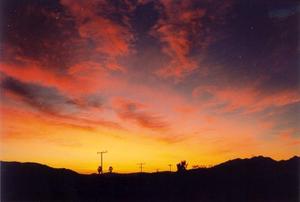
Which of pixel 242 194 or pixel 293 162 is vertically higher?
pixel 293 162

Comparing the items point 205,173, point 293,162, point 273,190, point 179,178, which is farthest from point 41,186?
point 293,162

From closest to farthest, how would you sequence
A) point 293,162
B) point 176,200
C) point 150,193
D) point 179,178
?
1. point 176,200
2. point 150,193
3. point 179,178
4. point 293,162

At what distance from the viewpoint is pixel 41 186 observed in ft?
224

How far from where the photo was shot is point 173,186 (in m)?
63.6

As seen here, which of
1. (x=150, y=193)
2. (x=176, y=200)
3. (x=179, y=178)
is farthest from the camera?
(x=179, y=178)

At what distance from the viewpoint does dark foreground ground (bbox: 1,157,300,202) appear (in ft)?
191

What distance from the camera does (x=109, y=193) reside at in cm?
6266

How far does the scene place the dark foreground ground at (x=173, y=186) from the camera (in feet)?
191

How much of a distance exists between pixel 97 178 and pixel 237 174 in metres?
27.3

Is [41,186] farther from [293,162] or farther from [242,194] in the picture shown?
[293,162]

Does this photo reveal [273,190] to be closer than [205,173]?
Yes

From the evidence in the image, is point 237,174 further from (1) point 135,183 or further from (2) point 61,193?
(2) point 61,193

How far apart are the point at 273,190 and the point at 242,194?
592 cm

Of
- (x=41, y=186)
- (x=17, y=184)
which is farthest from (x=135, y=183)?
(x=17, y=184)
